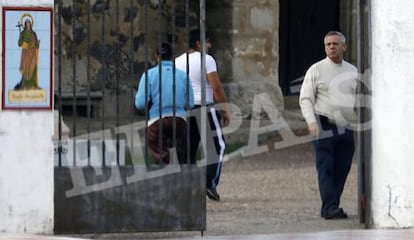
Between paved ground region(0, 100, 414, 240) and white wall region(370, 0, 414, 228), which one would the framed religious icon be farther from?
white wall region(370, 0, 414, 228)

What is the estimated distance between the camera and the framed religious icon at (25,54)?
28.0 ft

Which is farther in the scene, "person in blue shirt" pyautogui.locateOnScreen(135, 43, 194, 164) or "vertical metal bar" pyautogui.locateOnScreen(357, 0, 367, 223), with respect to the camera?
"vertical metal bar" pyautogui.locateOnScreen(357, 0, 367, 223)

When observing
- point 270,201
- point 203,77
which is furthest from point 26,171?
point 270,201

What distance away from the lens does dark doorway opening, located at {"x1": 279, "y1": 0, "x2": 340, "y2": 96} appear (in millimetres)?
19266

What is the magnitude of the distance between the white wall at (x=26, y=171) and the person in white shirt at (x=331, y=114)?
2426mm

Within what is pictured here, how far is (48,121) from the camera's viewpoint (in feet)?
28.4

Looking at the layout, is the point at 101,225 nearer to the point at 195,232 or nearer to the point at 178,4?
the point at 195,232

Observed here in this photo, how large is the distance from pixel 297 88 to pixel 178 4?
351cm

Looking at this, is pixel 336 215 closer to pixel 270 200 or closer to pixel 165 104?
pixel 270 200

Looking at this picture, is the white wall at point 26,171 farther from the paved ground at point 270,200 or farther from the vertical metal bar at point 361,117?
the vertical metal bar at point 361,117

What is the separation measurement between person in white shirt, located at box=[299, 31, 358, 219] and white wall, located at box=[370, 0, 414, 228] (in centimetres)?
87

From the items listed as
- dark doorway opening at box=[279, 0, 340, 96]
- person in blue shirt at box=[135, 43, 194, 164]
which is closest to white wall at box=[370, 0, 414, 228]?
person in blue shirt at box=[135, 43, 194, 164]

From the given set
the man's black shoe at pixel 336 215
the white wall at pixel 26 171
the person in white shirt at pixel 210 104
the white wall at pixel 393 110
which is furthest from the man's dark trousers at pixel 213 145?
the white wall at pixel 26 171

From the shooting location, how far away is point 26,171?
8672mm
